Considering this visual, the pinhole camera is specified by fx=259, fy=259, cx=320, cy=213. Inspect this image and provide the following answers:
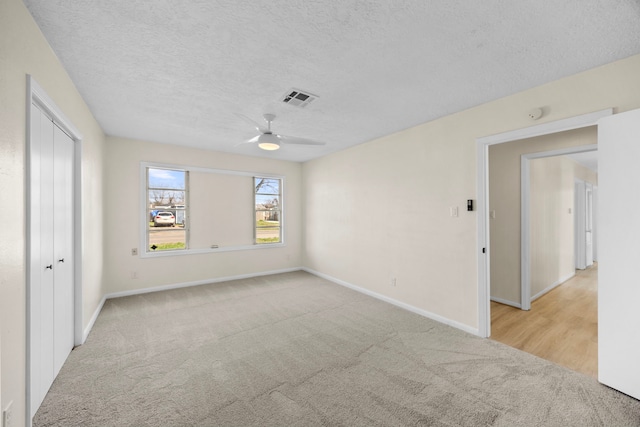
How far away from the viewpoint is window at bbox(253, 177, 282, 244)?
571cm

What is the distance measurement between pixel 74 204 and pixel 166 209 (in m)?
2.10

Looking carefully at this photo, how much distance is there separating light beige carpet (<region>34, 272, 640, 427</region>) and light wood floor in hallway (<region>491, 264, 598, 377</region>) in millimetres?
247

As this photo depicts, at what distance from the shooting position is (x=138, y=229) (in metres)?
4.39

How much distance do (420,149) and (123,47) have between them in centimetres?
331

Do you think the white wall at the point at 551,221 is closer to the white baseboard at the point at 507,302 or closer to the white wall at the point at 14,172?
the white baseboard at the point at 507,302

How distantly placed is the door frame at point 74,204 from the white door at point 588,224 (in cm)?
920

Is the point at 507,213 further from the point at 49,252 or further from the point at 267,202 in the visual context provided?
the point at 49,252

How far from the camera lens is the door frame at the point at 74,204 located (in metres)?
1.58

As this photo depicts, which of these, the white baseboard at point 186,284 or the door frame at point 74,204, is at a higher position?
the door frame at point 74,204

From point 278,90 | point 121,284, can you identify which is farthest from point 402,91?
point 121,284

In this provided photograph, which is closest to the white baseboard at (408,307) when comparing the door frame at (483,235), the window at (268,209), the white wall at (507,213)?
the door frame at (483,235)

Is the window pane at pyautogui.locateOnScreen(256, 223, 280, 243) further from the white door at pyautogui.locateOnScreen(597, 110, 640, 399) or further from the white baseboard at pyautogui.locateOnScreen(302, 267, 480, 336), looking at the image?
the white door at pyautogui.locateOnScreen(597, 110, 640, 399)

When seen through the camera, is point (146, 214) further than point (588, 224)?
No

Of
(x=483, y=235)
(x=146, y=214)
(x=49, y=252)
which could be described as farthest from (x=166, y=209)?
(x=483, y=235)
